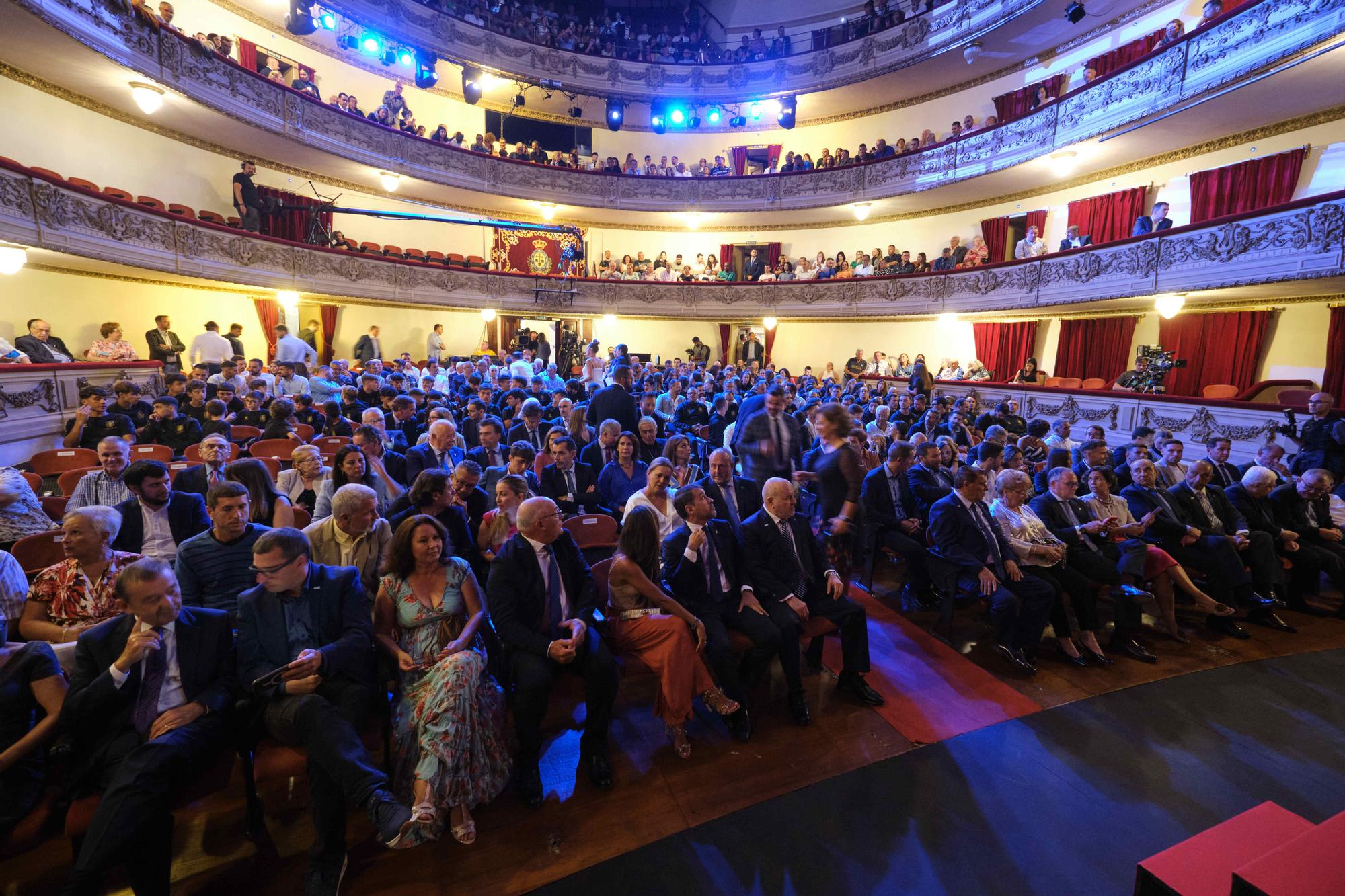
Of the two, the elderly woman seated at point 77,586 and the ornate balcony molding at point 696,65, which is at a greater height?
the ornate balcony molding at point 696,65

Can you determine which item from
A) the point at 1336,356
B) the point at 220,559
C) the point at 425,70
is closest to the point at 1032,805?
the point at 220,559

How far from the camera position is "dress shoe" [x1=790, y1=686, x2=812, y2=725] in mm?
2936

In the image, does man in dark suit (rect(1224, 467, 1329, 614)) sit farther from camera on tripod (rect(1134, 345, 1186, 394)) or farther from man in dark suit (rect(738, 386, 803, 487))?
camera on tripod (rect(1134, 345, 1186, 394))

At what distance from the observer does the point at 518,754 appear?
8.09ft

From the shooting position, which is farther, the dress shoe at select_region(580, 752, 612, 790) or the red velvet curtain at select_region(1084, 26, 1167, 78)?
the red velvet curtain at select_region(1084, 26, 1167, 78)

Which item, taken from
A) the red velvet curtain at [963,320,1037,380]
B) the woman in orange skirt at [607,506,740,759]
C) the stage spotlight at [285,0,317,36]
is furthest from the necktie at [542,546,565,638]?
the stage spotlight at [285,0,317,36]

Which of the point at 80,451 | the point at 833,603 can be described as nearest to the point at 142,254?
the point at 80,451

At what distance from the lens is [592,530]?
3.64 m

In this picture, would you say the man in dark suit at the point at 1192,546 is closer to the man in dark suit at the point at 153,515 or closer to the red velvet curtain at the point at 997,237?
the man in dark suit at the point at 153,515

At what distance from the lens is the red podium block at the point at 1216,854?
1150mm

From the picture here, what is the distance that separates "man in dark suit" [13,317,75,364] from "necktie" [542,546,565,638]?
792 centimetres

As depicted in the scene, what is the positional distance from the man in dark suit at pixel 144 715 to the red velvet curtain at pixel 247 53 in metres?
14.7

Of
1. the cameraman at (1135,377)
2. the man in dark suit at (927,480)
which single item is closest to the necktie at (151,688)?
the man in dark suit at (927,480)

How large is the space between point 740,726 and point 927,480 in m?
2.62
